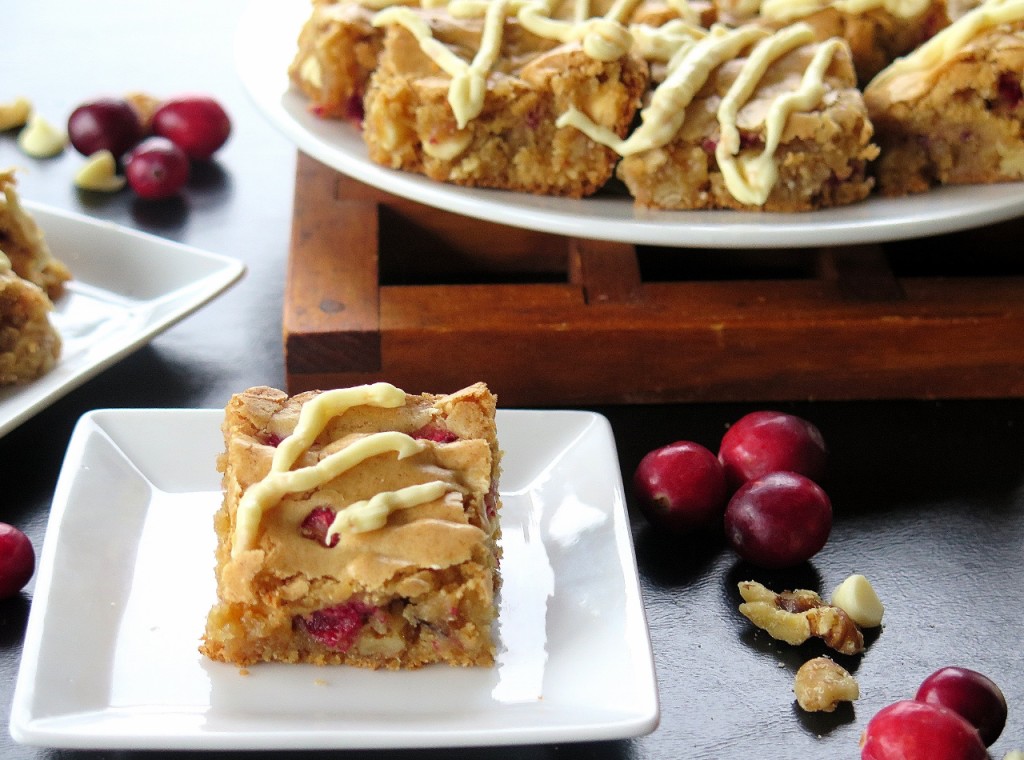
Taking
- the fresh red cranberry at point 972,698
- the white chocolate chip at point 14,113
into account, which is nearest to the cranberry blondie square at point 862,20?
the fresh red cranberry at point 972,698

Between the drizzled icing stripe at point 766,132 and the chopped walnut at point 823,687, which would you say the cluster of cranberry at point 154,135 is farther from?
the chopped walnut at point 823,687

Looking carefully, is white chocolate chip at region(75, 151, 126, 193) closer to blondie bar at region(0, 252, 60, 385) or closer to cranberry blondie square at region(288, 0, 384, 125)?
cranberry blondie square at region(288, 0, 384, 125)

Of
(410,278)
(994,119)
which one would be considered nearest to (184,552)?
(410,278)

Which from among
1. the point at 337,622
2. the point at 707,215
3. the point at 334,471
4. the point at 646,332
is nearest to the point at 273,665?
the point at 337,622

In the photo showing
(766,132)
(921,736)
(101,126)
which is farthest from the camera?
(101,126)

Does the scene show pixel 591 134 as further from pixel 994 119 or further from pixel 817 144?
pixel 994 119

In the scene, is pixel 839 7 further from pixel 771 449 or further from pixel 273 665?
pixel 273 665

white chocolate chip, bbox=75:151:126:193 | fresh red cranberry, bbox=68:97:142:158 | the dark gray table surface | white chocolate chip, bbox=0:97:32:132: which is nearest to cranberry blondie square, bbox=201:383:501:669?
the dark gray table surface
